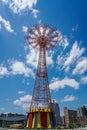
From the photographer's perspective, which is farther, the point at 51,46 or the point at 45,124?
the point at 51,46

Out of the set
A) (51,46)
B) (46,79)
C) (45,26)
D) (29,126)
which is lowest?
(29,126)


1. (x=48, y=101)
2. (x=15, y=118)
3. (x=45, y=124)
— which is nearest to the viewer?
(x=45, y=124)

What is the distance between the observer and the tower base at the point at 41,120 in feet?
193

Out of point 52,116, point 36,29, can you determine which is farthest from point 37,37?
point 52,116

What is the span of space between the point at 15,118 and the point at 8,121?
5910 millimetres

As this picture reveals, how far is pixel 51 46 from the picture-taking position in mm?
69438

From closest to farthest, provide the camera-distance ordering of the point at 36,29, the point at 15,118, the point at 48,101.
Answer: the point at 48,101
the point at 36,29
the point at 15,118

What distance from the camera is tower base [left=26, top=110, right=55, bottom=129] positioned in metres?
59.0

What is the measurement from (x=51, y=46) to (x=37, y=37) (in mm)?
5321

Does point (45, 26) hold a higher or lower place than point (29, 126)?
higher

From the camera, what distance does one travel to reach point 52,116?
61.9 meters

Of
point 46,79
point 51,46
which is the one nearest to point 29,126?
point 46,79

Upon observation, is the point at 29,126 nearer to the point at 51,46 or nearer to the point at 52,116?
the point at 52,116

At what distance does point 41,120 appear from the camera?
5934 cm
